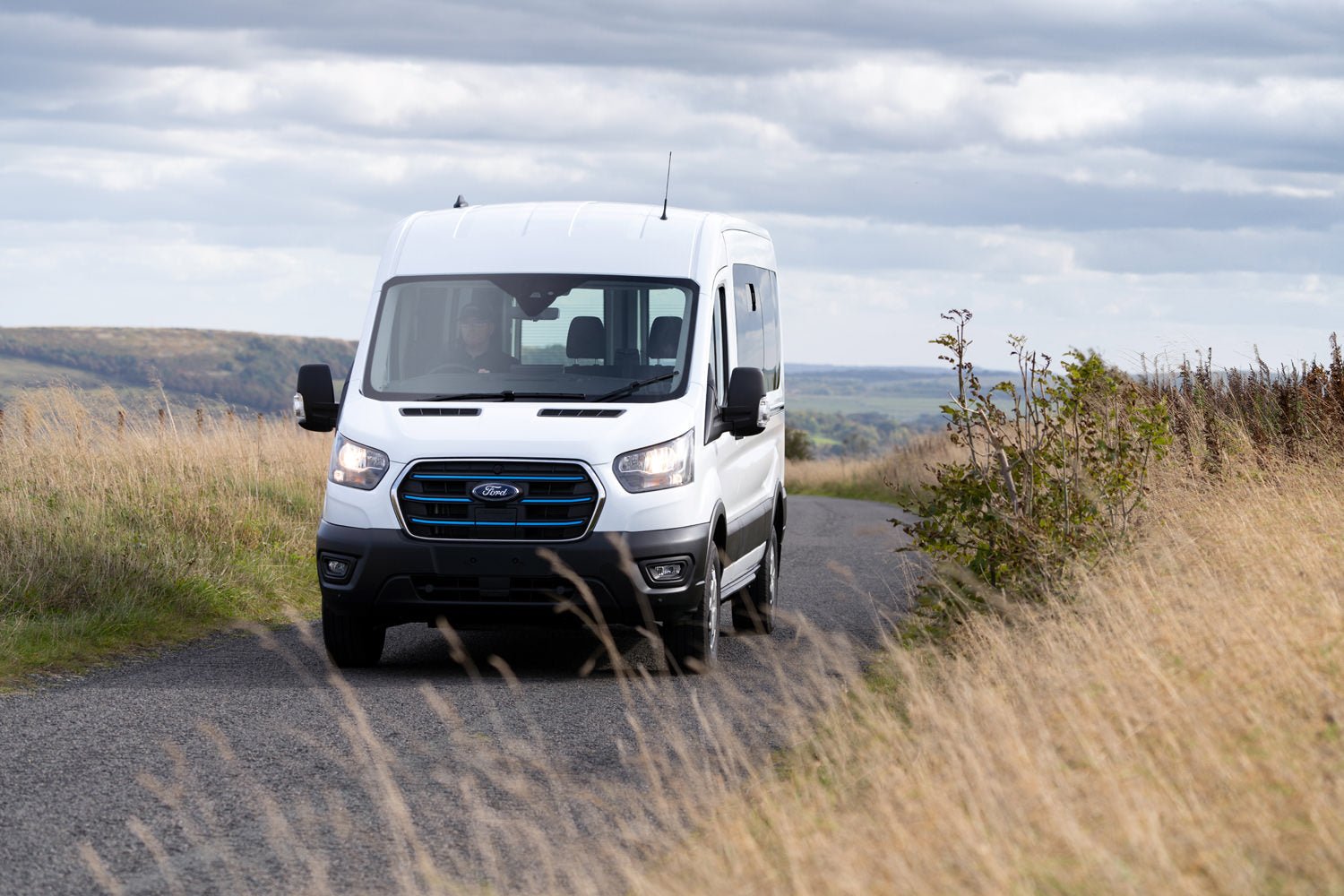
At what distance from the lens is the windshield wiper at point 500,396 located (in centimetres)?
898

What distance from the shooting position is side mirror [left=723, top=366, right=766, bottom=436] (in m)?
9.08

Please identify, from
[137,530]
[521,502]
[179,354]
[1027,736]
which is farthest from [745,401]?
[179,354]

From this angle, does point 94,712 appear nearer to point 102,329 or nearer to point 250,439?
point 250,439

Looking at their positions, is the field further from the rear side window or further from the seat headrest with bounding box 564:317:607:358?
the rear side window

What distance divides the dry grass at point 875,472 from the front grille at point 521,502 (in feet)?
69.7

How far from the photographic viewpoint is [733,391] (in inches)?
359

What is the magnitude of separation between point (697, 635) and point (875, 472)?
30.5m

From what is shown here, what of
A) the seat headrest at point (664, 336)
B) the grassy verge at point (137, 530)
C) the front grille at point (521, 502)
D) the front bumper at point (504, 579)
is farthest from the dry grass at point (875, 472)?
the front grille at point (521, 502)

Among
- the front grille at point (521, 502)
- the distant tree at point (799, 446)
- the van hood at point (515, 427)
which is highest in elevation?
the van hood at point (515, 427)

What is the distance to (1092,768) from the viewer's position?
4859 mm

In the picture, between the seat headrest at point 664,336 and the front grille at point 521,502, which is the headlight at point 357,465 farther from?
the seat headrest at point 664,336

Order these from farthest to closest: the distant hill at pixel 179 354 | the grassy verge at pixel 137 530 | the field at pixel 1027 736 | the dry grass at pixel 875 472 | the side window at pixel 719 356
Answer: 1. the distant hill at pixel 179 354
2. the dry grass at pixel 875 472
3. the grassy verge at pixel 137 530
4. the side window at pixel 719 356
5. the field at pixel 1027 736

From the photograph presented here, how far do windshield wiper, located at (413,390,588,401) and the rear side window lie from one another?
5.01 feet

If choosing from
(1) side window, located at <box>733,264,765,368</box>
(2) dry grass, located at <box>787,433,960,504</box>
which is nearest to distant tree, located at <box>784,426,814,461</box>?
(2) dry grass, located at <box>787,433,960,504</box>
